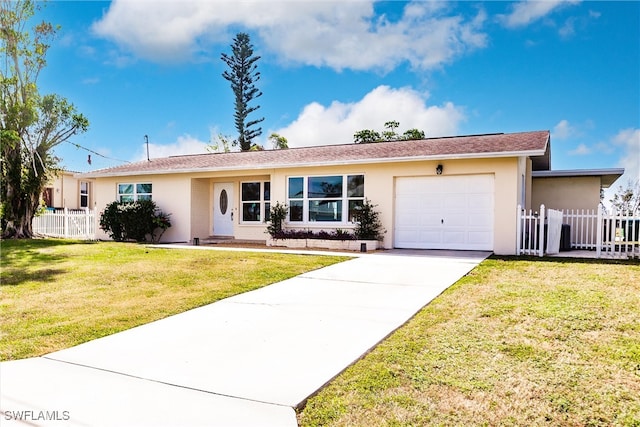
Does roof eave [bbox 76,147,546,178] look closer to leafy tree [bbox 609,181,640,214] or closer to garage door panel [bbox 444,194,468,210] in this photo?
garage door panel [bbox 444,194,468,210]

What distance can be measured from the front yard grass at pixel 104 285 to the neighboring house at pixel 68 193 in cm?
1693

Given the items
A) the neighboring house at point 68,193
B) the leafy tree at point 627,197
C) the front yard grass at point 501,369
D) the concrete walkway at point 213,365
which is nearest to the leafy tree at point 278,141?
the neighboring house at point 68,193

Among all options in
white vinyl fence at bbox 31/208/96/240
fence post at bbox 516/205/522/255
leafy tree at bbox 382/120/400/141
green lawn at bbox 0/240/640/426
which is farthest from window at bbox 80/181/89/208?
fence post at bbox 516/205/522/255

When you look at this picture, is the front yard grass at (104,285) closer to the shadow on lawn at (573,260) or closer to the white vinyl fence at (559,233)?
the shadow on lawn at (573,260)

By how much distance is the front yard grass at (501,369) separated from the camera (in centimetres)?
278

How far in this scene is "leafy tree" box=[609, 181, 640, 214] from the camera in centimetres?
2719

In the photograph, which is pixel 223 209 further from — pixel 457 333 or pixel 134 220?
pixel 457 333

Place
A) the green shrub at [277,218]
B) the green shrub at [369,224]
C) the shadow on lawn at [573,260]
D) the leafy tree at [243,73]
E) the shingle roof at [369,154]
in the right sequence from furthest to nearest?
1. the leafy tree at [243,73]
2. the green shrub at [277,218]
3. the green shrub at [369,224]
4. the shingle roof at [369,154]
5. the shadow on lawn at [573,260]

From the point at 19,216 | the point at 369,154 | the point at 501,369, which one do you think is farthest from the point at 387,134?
the point at 501,369

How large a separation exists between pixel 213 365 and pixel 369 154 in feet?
37.2

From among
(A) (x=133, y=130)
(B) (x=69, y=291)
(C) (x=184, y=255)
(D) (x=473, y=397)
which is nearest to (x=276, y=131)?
(A) (x=133, y=130)

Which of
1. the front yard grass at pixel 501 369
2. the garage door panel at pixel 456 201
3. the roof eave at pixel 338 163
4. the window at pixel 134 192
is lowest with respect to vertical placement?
the front yard grass at pixel 501 369

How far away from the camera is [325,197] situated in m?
14.5

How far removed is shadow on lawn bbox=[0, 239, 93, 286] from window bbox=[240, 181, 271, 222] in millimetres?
6796
